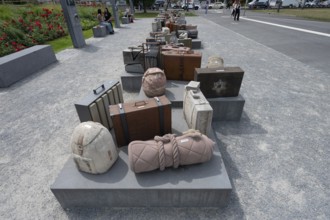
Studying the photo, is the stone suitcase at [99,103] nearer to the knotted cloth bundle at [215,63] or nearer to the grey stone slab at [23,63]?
the knotted cloth bundle at [215,63]

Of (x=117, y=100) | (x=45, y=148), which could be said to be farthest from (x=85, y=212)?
(x=117, y=100)

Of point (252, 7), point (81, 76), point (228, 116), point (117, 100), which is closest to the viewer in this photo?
point (117, 100)

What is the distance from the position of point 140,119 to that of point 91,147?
0.93 m

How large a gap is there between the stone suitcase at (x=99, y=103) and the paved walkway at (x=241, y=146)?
3.67 ft

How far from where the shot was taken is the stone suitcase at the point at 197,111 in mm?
3225

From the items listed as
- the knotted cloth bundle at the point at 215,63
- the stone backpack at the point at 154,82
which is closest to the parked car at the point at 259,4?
the knotted cloth bundle at the point at 215,63

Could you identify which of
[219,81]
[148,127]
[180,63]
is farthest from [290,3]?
[148,127]

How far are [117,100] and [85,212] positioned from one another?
7.65 feet

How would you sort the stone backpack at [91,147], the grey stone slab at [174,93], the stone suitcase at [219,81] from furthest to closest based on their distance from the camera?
the grey stone slab at [174,93] → the stone suitcase at [219,81] → the stone backpack at [91,147]

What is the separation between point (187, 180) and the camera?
2.67 m

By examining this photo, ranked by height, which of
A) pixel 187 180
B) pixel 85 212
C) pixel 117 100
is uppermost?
pixel 117 100

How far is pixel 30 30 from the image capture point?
1217 centimetres

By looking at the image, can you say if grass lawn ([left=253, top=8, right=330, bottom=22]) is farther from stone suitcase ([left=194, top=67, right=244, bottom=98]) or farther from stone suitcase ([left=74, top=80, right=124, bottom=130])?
stone suitcase ([left=74, top=80, right=124, bottom=130])

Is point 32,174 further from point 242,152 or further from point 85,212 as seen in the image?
point 242,152
